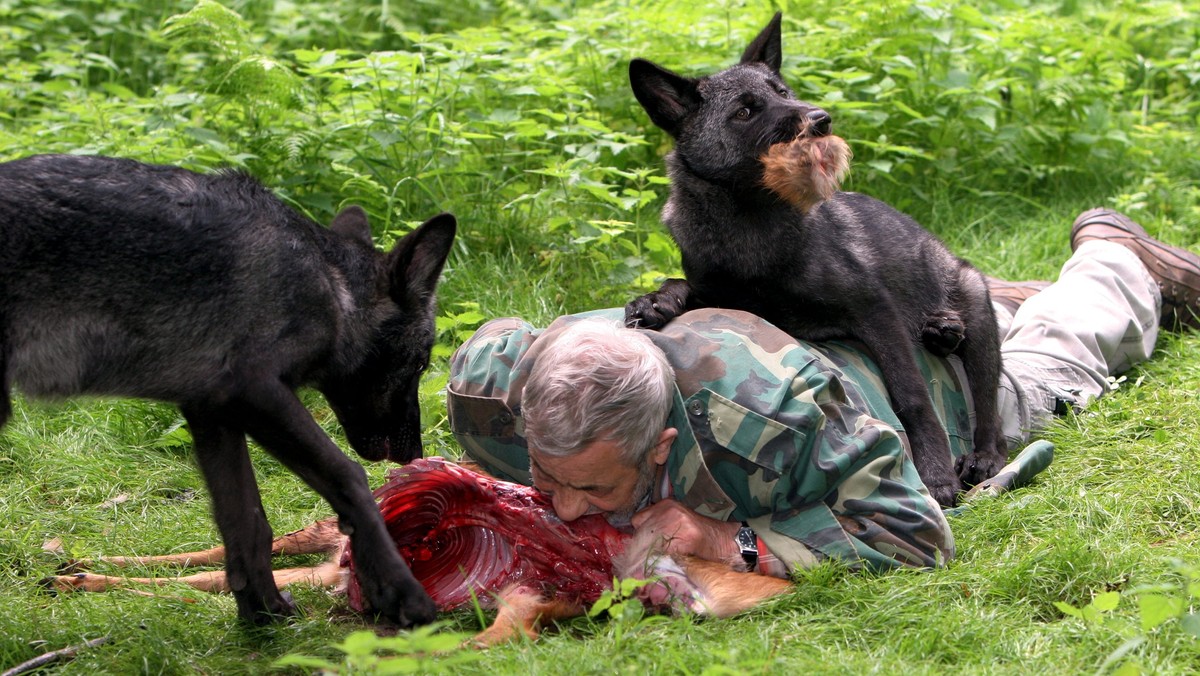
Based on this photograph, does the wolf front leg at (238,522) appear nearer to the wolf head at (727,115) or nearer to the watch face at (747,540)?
the watch face at (747,540)

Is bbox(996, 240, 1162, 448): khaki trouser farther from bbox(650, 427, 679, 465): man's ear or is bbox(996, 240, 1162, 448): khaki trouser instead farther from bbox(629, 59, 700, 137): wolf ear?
bbox(650, 427, 679, 465): man's ear

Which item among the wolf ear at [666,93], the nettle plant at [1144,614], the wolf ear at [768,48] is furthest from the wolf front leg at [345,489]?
the wolf ear at [768,48]

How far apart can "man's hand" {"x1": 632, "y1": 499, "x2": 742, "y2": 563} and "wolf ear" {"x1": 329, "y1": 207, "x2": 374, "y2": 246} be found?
146cm

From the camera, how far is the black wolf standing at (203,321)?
346 cm

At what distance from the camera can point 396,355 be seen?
13.7ft

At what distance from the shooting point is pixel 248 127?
687 centimetres

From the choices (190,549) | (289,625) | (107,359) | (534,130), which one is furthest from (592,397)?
(534,130)

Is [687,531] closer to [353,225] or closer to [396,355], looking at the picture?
[396,355]

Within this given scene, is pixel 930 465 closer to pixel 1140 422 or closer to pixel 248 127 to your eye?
pixel 1140 422

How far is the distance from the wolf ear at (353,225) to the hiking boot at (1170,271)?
3.86m

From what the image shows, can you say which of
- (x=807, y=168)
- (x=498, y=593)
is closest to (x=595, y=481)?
(x=498, y=593)

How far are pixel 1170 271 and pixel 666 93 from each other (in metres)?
2.84

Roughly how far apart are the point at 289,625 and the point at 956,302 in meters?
3.00

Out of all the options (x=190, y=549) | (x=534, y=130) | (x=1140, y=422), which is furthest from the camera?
(x=534, y=130)
